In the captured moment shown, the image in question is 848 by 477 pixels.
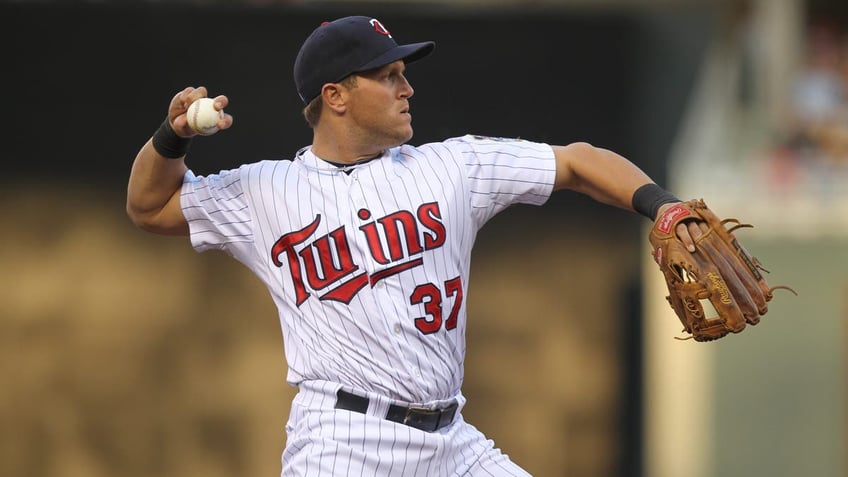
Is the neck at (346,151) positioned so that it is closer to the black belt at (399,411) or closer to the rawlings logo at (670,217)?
the black belt at (399,411)

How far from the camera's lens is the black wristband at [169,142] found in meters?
3.60

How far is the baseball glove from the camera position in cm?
338

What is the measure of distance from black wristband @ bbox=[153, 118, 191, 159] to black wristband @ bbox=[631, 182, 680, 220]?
4.01 ft

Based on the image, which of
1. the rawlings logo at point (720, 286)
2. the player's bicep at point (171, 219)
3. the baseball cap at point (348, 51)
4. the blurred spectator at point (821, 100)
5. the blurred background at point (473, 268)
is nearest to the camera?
the rawlings logo at point (720, 286)

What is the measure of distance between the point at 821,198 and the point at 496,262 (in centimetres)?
221

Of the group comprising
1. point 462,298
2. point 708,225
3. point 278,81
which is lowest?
point 462,298

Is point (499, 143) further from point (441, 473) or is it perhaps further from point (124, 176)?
point (124, 176)

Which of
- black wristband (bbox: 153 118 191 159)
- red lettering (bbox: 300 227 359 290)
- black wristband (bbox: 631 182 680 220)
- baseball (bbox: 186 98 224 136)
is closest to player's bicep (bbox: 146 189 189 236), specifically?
black wristband (bbox: 153 118 191 159)

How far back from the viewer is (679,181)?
31.7 feet

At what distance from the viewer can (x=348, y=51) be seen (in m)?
3.60

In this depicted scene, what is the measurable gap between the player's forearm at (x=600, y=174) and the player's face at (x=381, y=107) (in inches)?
17.3

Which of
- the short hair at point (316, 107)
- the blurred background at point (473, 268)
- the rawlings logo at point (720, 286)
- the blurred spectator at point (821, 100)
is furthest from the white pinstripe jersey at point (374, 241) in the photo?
the blurred spectator at point (821, 100)

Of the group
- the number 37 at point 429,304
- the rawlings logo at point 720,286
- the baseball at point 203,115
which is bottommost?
the number 37 at point 429,304

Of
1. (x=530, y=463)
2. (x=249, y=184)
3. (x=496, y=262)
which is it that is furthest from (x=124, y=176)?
(x=249, y=184)
